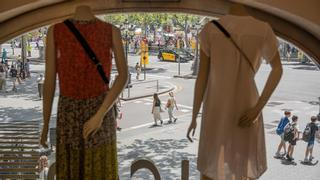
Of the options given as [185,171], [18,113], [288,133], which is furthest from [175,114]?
[185,171]

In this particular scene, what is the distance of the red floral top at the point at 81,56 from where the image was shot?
7.12 feet

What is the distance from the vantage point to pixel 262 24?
2182 millimetres

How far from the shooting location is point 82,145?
7.57 feet

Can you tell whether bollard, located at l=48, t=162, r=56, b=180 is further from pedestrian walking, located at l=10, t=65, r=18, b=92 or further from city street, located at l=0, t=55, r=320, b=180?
pedestrian walking, located at l=10, t=65, r=18, b=92

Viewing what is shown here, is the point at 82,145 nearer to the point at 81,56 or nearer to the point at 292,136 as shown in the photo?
the point at 81,56

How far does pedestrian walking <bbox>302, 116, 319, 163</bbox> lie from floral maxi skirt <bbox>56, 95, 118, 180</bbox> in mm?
5974

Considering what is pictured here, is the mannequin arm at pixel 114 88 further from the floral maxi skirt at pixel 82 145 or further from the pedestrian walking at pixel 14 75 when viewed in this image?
the pedestrian walking at pixel 14 75

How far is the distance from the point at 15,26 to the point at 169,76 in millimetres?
12096

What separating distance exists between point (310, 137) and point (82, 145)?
6.40 meters

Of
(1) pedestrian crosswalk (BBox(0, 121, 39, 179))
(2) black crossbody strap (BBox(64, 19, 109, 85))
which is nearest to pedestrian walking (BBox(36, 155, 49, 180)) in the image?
(1) pedestrian crosswalk (BBox(0, 121, 39, 179))

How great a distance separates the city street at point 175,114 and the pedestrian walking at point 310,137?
14 cm

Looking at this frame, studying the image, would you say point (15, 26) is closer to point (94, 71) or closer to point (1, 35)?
point (1, 35)

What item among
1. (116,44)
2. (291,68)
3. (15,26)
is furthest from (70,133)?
(291,68)

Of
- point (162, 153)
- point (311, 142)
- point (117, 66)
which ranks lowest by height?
point (162, 153)
